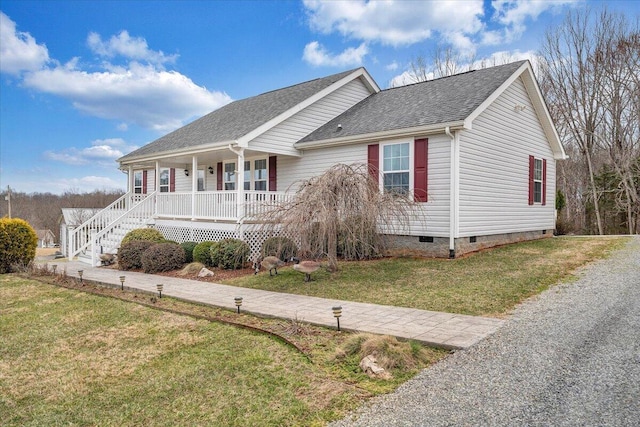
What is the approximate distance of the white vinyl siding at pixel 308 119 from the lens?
13.4 metres

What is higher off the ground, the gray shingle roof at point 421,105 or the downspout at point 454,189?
the gray shingle roof at point 421,105

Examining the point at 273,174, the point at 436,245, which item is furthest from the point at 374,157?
the point at 273,174

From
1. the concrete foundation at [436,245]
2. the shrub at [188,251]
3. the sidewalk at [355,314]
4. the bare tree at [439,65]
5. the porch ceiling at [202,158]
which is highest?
the bare tree at [439,65]

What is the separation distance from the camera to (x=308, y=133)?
14531 mm

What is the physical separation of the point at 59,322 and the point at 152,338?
7.37ft

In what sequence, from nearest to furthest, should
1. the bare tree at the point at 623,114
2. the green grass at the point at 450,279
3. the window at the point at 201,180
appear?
1. the green grass at the point at 450,279
2. the window at the point at 201,180
3. the bare tree at the point at 623,114

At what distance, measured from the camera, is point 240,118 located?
15.7 meters

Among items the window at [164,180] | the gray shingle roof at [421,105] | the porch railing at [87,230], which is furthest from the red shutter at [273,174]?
the window at [164,180]

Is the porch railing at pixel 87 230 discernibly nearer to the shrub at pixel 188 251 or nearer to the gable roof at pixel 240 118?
the gable roof at pixel 240 118

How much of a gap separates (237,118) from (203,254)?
20.6 feet

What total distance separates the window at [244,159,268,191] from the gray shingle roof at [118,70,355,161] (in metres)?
1.66

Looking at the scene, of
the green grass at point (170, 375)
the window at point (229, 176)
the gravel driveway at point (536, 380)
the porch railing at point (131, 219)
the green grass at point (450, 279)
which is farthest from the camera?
the window at point (229, 176)

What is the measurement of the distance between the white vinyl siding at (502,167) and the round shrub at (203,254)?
6755 mm

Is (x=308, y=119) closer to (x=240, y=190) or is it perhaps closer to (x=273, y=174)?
(x=273, y=174)
